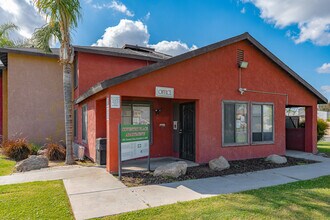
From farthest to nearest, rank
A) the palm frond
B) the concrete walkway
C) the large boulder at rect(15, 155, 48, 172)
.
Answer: the palm frond → the large boulder at rect(15, 155, 48, 172) → the concrete walkway

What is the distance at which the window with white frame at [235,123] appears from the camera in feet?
31.5

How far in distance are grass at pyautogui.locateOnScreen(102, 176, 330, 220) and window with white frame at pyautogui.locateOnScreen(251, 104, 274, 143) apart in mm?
4688

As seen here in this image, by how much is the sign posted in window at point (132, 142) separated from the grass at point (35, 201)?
6.20 ft

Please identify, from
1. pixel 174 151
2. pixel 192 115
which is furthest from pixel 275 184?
pixel 174 151

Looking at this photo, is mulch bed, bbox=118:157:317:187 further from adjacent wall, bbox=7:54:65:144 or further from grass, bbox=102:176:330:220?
adjacent wall, bbox=7:54:65:144

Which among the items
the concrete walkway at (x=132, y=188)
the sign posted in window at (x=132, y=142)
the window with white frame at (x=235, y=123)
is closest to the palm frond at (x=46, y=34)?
the concrete walkway at (x=132, y=188)

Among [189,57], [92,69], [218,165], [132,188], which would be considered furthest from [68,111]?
[218,165]

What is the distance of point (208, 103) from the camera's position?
9164mm

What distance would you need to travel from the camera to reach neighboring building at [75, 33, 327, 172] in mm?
8336

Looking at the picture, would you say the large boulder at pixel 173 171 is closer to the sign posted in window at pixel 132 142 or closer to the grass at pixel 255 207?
the sign posted in window at pixel 132 142

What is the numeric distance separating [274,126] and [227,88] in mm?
3242

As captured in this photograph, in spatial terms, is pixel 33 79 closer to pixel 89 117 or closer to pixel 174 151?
pixel 89 117

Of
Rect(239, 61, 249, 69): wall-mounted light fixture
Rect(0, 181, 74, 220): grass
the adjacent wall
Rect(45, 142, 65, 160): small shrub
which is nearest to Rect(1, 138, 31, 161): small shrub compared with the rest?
Rect(45, 142, 65, 160): small shrub

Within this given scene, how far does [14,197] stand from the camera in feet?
17.2
